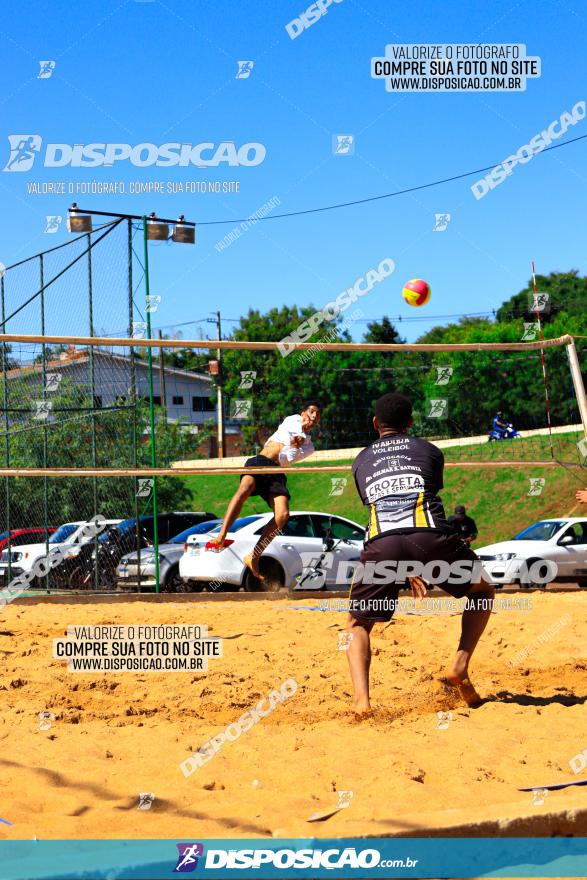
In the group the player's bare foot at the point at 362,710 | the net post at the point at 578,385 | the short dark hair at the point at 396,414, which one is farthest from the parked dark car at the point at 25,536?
the player's bare foot at the point at 362,710

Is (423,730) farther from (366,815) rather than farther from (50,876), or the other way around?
(50,876)

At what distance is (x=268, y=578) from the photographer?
12594mm

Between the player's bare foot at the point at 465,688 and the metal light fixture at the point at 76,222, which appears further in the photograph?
the metal light fixture at the point at 76,222

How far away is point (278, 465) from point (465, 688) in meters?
3.89

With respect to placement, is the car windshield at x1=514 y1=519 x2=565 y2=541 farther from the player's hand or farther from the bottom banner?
the bottom banner

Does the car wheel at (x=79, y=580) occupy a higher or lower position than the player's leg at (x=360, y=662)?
lower

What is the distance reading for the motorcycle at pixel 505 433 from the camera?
10215 millimetres

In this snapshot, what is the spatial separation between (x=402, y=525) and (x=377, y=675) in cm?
146

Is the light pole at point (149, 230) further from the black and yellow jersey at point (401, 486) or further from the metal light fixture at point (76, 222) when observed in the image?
the black and yellow jersey at point (401, 486)

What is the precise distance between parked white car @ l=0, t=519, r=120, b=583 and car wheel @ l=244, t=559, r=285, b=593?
199cm

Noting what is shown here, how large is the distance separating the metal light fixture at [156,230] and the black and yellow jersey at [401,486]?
27.3 feet

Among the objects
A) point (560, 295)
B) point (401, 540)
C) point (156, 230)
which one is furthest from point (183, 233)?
point (560, 295)

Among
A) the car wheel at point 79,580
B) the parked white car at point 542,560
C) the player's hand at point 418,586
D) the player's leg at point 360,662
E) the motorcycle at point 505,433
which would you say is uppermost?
the motorcycle at point 505,433

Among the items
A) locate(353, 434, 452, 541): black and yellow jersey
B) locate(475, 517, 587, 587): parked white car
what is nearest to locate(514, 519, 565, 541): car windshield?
locate(475, 517, 587, 587): parked white car
